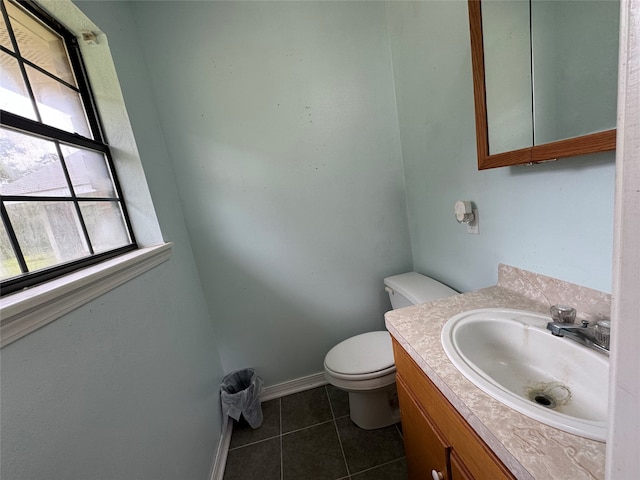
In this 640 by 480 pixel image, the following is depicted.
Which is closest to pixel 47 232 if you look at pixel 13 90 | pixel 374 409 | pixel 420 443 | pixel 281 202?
pixel 13 90

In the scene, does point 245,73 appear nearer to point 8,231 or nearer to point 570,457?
point 8,231

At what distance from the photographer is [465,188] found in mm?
1117

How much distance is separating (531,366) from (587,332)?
0.18 m

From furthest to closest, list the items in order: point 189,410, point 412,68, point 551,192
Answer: point 412,68 < point 189,410 < point 551,192

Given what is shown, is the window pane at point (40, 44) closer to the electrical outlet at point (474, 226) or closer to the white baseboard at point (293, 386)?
the electrical outlet at point (474, 226)

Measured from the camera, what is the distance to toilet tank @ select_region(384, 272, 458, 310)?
4.17 feet

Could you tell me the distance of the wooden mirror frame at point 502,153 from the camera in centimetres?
60

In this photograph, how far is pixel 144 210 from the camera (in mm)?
1109

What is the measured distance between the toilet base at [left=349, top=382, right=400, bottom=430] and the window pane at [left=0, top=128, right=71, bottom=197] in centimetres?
153

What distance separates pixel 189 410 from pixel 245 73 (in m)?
1.69

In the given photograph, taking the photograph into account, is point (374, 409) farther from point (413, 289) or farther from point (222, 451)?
Answer: point (222, 451)

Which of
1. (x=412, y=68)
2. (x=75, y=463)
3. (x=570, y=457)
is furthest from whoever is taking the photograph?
(x=412, y=68)

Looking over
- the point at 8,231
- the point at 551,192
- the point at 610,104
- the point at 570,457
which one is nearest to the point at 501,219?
the point at 551,192

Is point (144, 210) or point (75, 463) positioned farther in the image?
point (144, 210)
